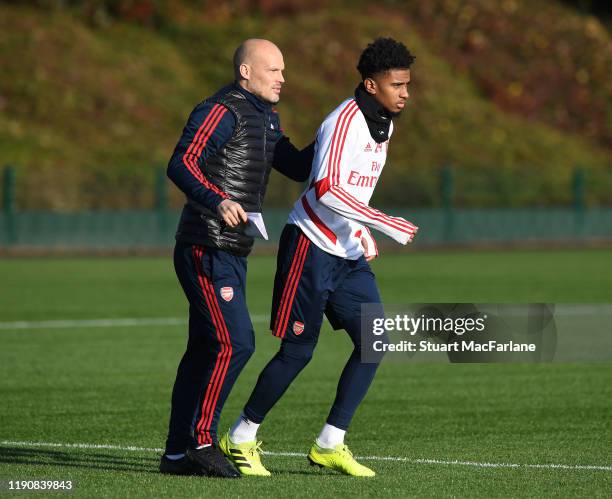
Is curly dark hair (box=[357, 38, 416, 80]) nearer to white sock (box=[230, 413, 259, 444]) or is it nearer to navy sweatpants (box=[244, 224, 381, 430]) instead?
navy sweatpants (box=[244, 224, 381, 430])

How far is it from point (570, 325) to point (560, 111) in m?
42.5

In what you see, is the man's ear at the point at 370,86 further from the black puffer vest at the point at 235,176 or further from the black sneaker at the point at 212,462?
the black sneaker at the point at 212,462

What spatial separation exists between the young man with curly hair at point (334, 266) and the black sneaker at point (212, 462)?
0.10 m

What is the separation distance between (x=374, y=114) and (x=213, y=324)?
143 centimetres

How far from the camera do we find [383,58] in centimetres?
792

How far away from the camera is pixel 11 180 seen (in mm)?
38750

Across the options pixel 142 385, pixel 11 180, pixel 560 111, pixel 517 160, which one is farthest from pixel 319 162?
pixel 560 111

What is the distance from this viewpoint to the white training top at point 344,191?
761 cm

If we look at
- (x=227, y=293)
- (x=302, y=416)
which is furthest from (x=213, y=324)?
(x=302, y=416)

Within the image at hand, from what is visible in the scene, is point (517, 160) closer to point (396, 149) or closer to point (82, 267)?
point (396, 149)

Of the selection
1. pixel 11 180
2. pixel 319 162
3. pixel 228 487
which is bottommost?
pixel 11 180

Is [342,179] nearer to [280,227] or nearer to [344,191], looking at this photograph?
[344,191]

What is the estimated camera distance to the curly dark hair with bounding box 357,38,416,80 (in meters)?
7.90

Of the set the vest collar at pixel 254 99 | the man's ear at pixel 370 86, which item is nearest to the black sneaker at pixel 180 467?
the vest collar at pixel 254 99
